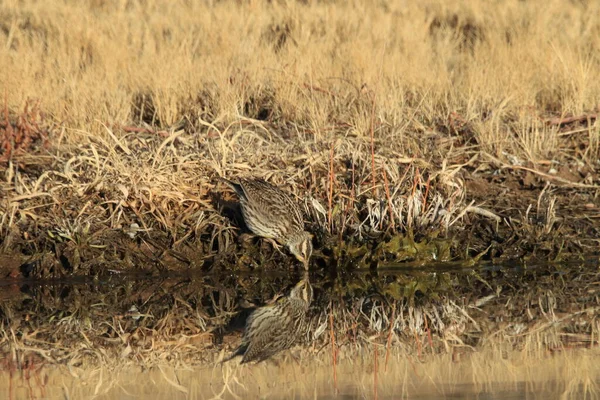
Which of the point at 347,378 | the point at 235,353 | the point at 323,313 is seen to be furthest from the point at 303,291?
the point at 347,378

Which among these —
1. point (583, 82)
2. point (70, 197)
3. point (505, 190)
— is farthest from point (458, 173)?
point (70, 197)

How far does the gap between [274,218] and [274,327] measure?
4.94 feet

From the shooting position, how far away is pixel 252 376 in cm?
630

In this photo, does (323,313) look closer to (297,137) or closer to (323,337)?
(323,337)

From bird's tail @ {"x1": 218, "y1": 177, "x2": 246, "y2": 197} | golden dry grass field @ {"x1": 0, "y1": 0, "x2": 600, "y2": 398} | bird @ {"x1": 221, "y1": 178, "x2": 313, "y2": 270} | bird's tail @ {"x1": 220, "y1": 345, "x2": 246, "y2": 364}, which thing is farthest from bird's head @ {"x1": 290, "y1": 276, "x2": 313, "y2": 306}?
bird's tail @ {"x1": 220, "y1": 345, "x2": 246, "y2": 364}

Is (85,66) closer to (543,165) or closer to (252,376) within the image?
(543,165)

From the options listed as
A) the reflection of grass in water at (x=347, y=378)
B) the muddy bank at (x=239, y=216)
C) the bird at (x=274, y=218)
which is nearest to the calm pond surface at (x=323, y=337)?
the reflection of grass in water at (x=347, y=378)

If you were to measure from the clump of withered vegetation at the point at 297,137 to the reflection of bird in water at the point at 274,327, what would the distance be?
3.50 feet

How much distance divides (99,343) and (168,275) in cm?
190

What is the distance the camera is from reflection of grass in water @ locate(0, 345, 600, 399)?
592 cm

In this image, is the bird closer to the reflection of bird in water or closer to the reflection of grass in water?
the reflection of bird in water

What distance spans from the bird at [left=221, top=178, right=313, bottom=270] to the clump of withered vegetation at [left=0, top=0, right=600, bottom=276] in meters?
0.24

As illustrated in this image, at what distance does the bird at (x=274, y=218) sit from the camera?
872cm

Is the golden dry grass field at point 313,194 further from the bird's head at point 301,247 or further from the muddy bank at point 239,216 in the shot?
the bird's head at point 301,247
